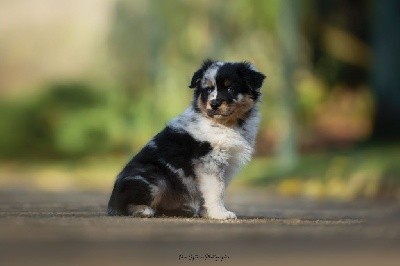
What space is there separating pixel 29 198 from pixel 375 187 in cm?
507

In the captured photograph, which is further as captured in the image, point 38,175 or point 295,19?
point 38,175

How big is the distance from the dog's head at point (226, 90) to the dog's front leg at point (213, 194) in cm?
63

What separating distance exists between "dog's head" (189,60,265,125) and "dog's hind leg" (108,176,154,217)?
3.06 feet

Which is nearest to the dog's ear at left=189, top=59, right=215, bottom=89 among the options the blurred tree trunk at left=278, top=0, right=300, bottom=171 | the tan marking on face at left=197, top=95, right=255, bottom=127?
the tan marking on face at left=197, top=95, right=255, bottom=127

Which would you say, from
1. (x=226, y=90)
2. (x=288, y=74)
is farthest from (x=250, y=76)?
(x=288, y=74)

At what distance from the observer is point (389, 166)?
15.3 m

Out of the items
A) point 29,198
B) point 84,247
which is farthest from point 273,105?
point 84,247

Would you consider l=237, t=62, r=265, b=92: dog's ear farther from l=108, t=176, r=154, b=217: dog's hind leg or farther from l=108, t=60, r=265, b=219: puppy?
l=108, t=176, r=154, b=217: dog's hind leg

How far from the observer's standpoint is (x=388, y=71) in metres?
20.1

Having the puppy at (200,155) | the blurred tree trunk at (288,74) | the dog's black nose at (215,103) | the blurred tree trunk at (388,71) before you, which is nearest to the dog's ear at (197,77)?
the puppy at (200,155)

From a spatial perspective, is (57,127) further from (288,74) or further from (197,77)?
(197,77)

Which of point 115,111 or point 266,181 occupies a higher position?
point 115,111

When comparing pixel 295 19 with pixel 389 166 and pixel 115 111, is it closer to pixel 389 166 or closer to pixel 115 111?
pixel 389 166

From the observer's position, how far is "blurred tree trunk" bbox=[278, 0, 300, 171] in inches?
755
